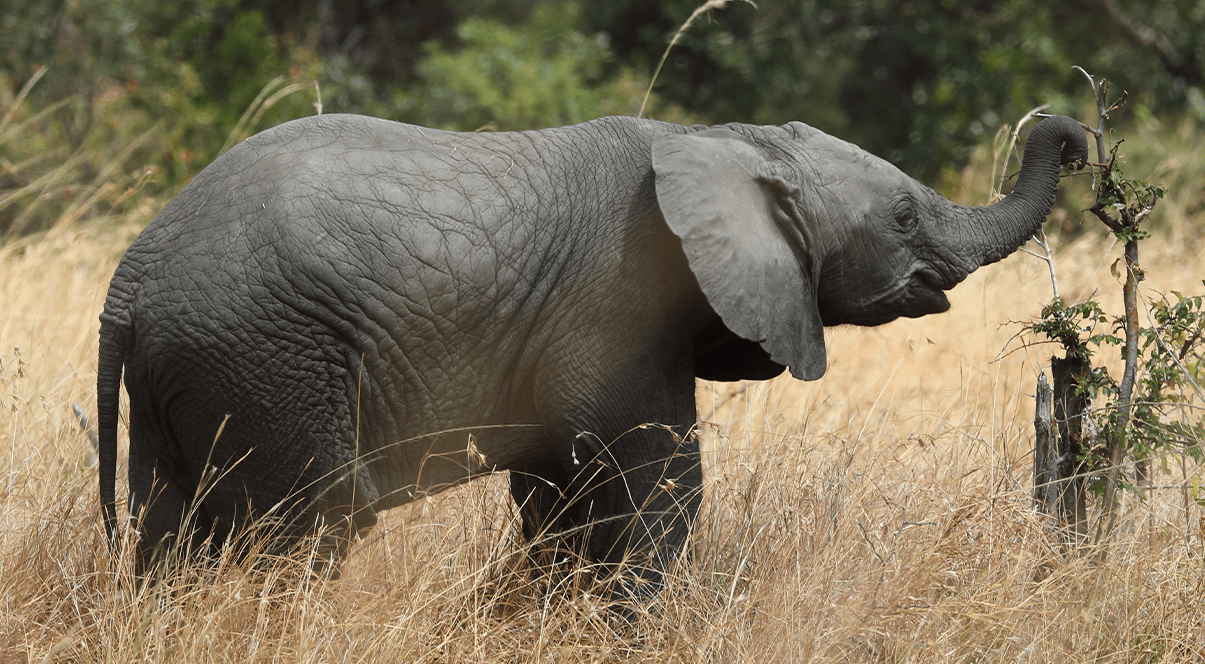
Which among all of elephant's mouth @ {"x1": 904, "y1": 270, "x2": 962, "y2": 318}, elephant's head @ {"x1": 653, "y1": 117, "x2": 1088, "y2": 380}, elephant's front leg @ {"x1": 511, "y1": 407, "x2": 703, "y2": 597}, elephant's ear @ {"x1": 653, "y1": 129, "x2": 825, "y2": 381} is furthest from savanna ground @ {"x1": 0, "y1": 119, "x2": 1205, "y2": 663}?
elephant's ear @ {"x1": 653, "y1": 129, "x2": 825, "y2": 381}

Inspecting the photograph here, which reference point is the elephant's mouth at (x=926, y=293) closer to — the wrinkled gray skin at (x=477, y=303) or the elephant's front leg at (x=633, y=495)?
the wrinkled gray skin at (x=477, y=303)

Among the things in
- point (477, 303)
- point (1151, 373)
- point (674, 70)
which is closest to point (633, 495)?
point (477, 303)

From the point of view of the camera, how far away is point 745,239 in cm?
309

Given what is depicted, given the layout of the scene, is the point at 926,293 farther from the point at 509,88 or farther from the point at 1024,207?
the point at 509,88

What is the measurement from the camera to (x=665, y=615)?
10.3ft

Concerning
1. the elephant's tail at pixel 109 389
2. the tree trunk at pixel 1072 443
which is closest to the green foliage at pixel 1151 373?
the tree trunk at pixel 1072 443

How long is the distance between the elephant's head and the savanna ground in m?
0.57

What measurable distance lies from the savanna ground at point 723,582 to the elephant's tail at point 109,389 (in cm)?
20

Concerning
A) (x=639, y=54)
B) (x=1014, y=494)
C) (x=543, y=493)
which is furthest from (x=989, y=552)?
(x=639, y=54)

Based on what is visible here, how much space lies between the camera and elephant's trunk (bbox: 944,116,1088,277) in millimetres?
3498

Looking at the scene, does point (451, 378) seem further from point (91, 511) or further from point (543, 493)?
point (91, 511)

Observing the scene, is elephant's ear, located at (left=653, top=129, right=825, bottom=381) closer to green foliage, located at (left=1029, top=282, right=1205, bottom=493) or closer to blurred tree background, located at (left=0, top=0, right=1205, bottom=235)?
green foliage, located at (left=1029, top=282, right=1205, bottom=493)

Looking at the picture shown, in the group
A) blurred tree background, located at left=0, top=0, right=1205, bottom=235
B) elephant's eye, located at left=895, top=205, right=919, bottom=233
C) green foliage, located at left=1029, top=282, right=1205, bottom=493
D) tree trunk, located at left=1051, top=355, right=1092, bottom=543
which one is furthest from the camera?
blurred tree background, located at left=0, top=0, right=1205, bottom=235

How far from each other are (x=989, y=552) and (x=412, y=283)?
6.55 ft
